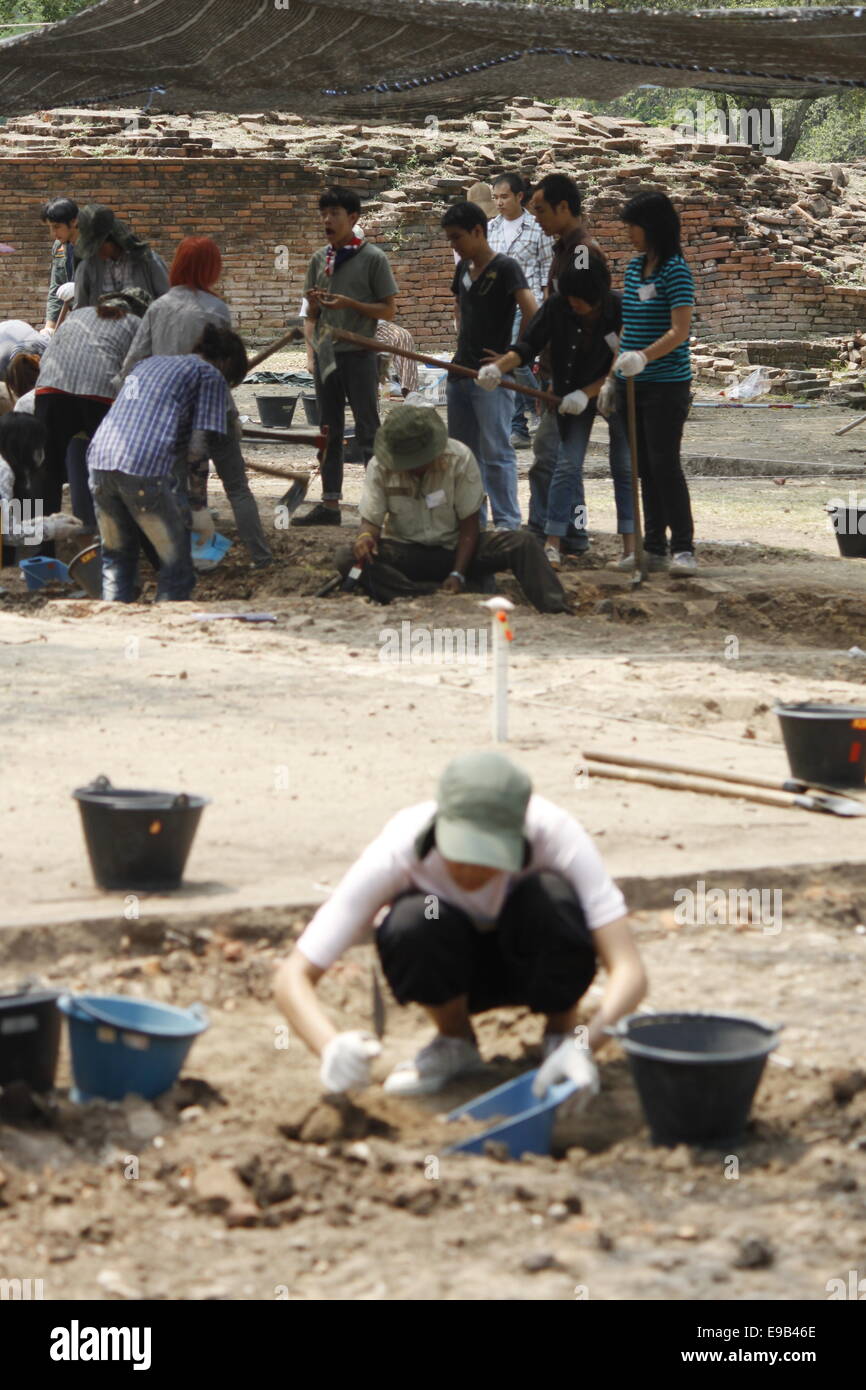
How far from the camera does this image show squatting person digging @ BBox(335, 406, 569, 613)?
7.80 meters

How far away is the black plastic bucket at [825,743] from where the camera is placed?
5.57m

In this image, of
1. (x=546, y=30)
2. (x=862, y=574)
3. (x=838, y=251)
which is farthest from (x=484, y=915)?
(x=838, y=251)

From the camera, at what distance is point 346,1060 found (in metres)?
3.41

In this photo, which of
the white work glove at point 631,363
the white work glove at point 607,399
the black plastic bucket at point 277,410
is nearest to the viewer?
the white work glove at point 631,363

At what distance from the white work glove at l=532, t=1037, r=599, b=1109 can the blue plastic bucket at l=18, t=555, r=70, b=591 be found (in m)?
6.28

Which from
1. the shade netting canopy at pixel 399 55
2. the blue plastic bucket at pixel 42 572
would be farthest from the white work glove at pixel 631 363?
the blue plastic bucket at pixel 42 572

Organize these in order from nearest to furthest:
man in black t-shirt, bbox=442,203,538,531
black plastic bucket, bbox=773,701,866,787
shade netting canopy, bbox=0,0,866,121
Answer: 1. black plastic bucket, bbox=773,701,866,787
2. shade netting canopy, bbox=0,0,866,121
3. man in black t-shirt, bbox=442,203,538,531

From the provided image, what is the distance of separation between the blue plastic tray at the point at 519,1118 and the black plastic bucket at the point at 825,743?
2367 millimetres

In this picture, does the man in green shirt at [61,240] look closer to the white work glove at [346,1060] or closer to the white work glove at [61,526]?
the white work glove at [61,526]

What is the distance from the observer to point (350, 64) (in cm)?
928

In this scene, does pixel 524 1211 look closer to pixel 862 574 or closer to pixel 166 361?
pixel 166 361

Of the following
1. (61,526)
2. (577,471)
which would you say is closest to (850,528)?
(577,471)

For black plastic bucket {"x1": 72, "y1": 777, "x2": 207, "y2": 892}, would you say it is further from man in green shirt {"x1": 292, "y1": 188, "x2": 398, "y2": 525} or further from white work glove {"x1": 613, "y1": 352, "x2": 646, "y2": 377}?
man in green shirt {"x1": 292, "y1": 188, "x2": 398, "y2": 525}

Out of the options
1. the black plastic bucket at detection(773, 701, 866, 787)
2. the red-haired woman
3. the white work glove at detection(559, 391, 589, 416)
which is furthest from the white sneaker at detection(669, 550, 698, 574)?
the black plastic bucket at detection(773, 701, 866, 787)
